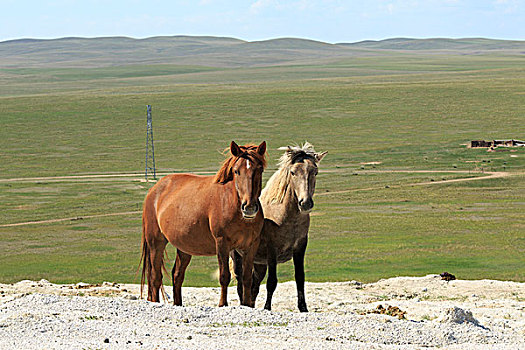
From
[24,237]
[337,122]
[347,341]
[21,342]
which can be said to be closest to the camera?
[21,342]

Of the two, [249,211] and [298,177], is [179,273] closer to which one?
[249,211]

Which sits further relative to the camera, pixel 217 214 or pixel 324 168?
pixel 324 168

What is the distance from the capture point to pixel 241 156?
441 inches

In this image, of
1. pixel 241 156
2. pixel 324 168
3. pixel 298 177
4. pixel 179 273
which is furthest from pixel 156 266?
pixel 324 168

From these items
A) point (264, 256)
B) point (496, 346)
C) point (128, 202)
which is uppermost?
point (264, 256)

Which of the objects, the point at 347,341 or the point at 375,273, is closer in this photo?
the point at 347,341

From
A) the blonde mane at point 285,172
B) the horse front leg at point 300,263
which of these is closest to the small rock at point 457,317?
the horse front leg at point 300,263

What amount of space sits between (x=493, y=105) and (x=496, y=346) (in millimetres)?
80139

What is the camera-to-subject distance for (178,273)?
12789mm

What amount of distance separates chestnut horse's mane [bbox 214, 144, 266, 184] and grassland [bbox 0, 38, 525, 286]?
395 inches

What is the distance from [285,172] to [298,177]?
1.72 ft

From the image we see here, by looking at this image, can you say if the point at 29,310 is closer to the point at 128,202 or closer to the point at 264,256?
the point at 264,256

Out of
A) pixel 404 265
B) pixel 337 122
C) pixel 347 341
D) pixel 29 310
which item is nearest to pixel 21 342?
pixel 29 310

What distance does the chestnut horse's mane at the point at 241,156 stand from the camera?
11180 mm
